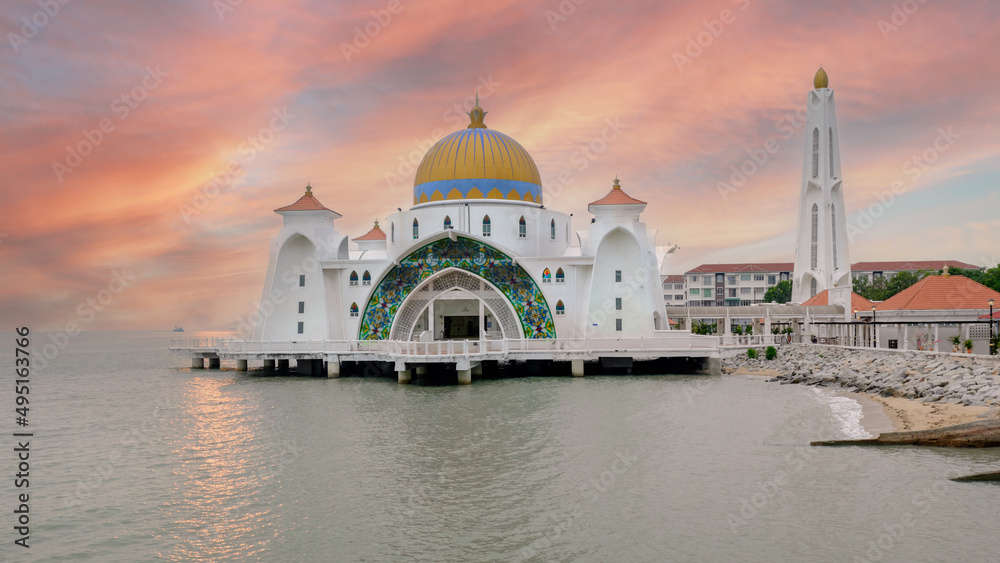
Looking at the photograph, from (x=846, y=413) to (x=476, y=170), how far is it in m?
21.6

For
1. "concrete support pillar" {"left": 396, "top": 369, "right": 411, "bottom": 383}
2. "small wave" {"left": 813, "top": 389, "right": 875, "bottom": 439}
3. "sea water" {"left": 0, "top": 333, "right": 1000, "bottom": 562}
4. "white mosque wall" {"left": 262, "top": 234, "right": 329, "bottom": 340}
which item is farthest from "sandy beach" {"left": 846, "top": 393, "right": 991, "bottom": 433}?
"white mosque wall" {"left": 262, "top": 234, "right": 329, "bottom": 340}

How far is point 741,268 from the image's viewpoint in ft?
311

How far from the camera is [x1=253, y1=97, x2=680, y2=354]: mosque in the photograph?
34656 millimetres

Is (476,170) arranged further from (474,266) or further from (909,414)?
(909,414)

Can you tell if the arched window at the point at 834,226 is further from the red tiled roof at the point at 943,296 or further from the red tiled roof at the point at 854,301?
the red tiled roof at the point at 943,296

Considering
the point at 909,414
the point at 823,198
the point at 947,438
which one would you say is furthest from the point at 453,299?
the point at 823,198

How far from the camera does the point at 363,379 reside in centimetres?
3269

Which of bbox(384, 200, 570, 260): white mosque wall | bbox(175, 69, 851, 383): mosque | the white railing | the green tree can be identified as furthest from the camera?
the green tree

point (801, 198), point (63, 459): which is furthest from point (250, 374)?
point (801, 198)

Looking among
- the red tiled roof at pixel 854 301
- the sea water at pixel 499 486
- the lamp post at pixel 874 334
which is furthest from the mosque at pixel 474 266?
the red tiled roof at pixel 854 301

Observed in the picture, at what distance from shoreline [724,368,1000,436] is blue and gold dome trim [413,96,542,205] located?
19.7 meters

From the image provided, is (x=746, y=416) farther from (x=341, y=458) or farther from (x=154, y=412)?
(x=154, y=412)

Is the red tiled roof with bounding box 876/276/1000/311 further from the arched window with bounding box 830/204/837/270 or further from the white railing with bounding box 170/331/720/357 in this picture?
the arched window with bounding box 830/204/837/270

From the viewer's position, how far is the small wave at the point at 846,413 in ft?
58.5
